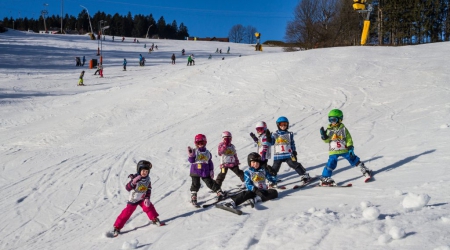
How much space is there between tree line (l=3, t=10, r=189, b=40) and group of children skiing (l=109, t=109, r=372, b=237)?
4551 inches

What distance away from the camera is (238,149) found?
11766 millimetres

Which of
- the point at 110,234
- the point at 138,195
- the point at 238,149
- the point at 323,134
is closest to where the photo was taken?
the point at 110,234

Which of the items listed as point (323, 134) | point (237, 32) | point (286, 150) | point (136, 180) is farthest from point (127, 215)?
point (237, 32)

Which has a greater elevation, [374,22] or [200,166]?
[374,22]

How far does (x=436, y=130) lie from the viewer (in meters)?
10.4

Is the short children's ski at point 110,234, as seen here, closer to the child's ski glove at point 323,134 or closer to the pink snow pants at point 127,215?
the pink snow pants at point 127,215

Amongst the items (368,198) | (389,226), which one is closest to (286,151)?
(368,198)

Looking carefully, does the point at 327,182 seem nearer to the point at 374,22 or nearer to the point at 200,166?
the point at 200,166

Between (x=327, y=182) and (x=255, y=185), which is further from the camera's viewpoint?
(x=327, y=182)

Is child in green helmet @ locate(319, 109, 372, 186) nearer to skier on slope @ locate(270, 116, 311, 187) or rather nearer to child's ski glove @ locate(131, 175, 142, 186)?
skier on slope @ locate(270, 116, 311, 187)

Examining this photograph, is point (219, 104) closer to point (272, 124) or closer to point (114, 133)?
point (272, 124)

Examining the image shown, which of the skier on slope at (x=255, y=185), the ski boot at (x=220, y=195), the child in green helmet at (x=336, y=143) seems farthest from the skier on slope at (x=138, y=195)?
the child in green helmet at (x=336, y=143)

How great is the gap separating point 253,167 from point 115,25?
12100cm

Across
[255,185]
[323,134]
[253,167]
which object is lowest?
[255,185]
